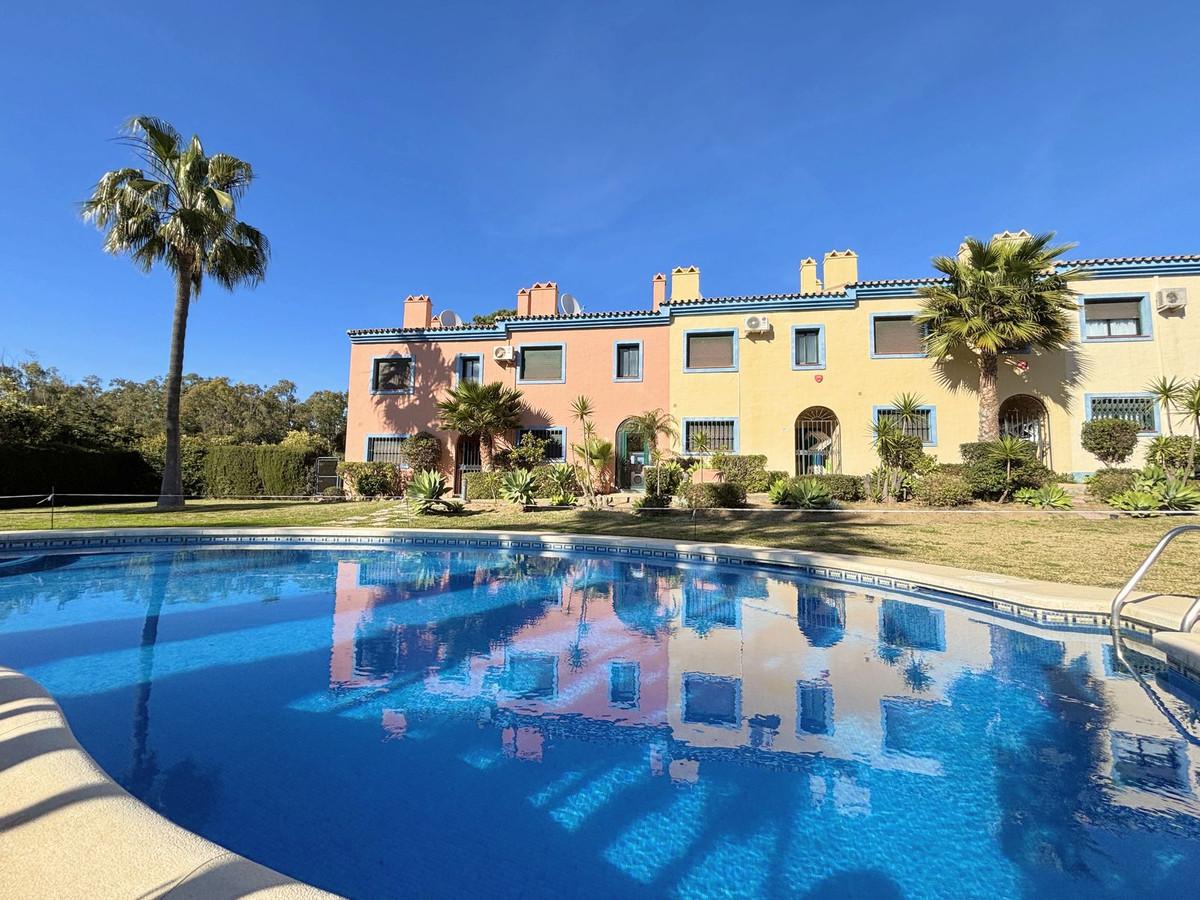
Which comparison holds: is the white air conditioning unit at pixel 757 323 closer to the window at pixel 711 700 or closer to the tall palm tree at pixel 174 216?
the window at pixel 711 700

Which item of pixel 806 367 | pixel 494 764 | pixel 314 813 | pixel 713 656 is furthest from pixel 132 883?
pixel 806 367

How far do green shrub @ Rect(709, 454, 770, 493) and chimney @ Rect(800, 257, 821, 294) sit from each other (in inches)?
264

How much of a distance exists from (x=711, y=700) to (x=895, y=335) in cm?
1762

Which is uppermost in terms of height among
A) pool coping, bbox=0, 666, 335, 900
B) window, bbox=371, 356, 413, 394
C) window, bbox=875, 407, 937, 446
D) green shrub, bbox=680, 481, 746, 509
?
window, bbox=371, 356, 413, 394

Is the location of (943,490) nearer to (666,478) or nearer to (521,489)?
(666,478)

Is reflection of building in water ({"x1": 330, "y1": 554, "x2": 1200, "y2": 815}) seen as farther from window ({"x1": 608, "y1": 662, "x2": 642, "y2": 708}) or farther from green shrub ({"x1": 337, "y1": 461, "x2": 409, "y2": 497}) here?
green shrub ({"x1": 337, "y1": 461, "x2": 409, "y2": 497})

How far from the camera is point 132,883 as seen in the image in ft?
4.94

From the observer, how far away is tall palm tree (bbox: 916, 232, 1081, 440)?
1530cm

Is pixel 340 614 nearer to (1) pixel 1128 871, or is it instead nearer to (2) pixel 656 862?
(2) pixel 656 862

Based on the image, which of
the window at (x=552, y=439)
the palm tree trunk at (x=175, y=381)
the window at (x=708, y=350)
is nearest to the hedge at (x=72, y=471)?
the palm tree trunk at (x=175, y=381)

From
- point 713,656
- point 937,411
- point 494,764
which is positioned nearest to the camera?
point 494,764

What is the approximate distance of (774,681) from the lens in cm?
433

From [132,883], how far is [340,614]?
17.1 ft

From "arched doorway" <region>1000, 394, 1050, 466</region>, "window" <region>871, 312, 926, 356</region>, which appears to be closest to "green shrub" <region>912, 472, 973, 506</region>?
"arched doorway" <region>1000, 394, 1050, 466</region>
